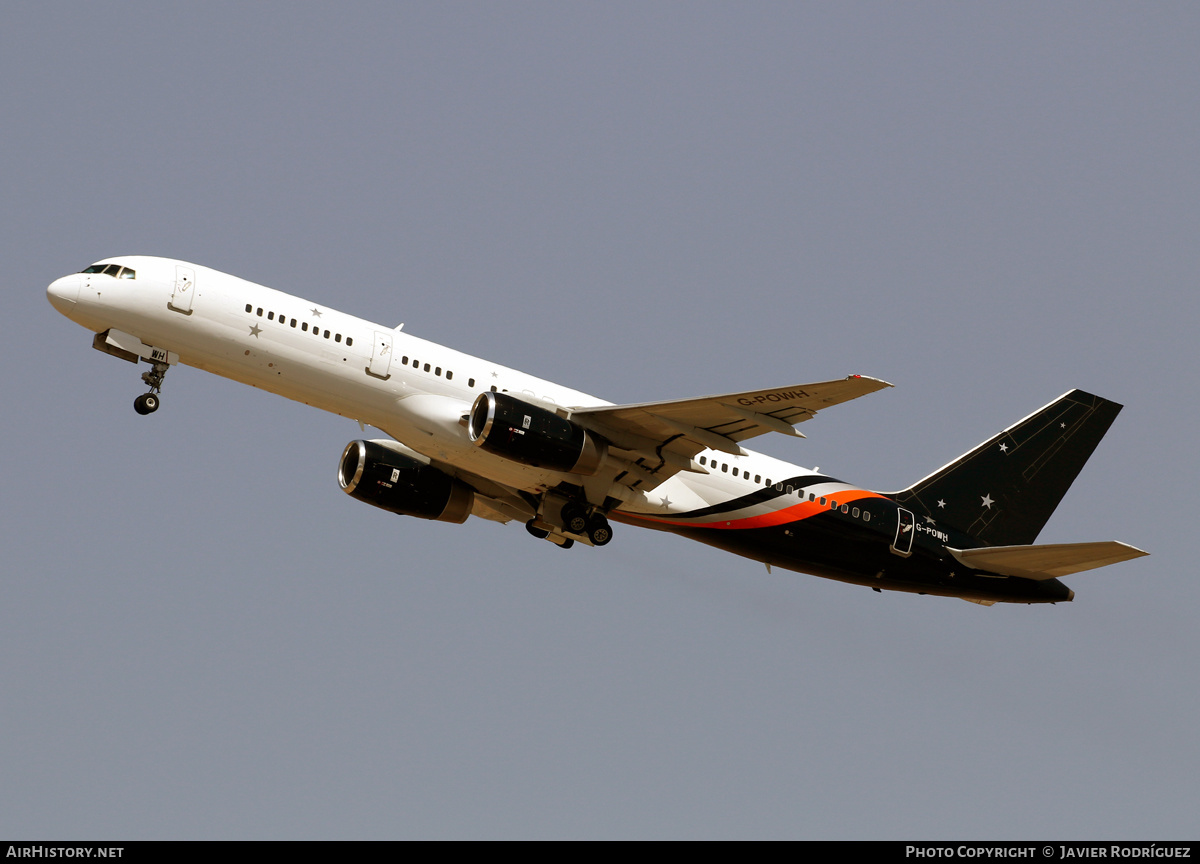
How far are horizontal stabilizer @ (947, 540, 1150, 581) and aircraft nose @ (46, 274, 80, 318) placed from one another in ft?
88.3

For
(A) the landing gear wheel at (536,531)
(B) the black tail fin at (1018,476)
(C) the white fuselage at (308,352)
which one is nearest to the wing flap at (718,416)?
(C) the white fuselage at (308,352)

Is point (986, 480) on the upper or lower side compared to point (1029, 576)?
upper

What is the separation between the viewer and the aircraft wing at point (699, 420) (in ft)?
116

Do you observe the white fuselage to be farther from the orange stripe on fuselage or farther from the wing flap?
the orange stripe on fuselage

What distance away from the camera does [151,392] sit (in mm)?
38156

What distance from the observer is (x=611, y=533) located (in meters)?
41.0

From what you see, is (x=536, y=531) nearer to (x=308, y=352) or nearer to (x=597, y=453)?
(x=597, y=453)

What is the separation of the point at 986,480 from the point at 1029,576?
396 cm

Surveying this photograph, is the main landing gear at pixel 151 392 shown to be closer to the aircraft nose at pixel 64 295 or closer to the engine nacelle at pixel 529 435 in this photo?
the aircraft nose at pixel 64 295

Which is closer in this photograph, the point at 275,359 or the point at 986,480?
the point at 275,359

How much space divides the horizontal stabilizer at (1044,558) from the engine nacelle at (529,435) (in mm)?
13044

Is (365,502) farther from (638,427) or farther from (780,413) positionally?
(780,413)

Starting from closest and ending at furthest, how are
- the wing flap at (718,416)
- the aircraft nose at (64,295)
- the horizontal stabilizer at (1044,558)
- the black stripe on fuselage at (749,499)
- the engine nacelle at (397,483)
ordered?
the wing flap at (718,416)
the aircraft nose at (64,295)
the horizontal stabilizer at (1044,558)
the black stripe on fuselage at (749,499)
the engine nacelle at (397,483)

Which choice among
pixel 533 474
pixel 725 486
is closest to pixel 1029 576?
pixel 725 486
